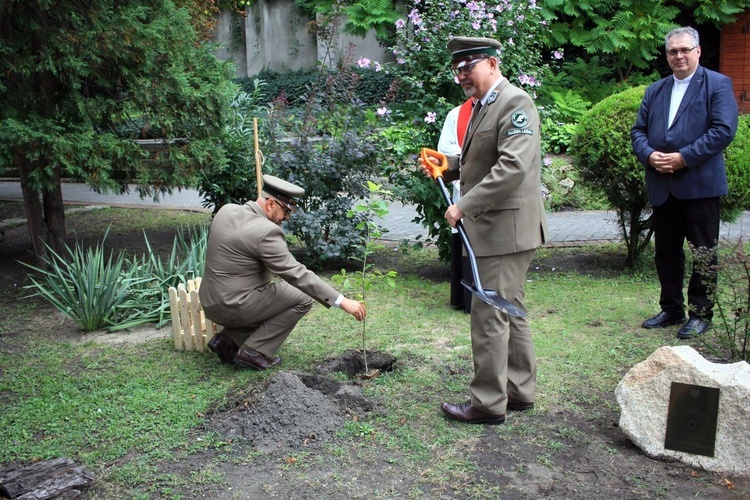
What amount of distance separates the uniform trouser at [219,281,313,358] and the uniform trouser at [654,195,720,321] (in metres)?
2.80

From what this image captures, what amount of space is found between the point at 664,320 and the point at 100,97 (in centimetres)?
535

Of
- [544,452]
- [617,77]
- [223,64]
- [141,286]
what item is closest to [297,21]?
[617,77]

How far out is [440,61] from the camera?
7.00 m

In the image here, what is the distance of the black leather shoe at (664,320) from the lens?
5957 millimetres

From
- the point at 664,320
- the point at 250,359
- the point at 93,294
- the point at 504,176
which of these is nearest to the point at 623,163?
the point at 664,320

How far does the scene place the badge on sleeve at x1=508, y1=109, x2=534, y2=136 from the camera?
159 inches

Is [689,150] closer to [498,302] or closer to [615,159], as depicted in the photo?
[615,159]

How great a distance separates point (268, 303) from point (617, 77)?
44.1ft

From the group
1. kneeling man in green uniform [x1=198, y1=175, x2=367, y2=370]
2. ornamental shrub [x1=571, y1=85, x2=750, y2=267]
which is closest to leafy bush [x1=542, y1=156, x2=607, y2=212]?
ornamental shrub [x1=571, y1=85, x2=750, y2=267]

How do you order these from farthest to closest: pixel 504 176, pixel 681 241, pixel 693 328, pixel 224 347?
pixel 681 241 → pixel 693 328 → pixel 224 347 → pixel 504 176

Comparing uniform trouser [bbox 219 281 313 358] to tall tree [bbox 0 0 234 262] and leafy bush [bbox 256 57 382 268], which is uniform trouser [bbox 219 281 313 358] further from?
tall tree [bbox 0 0 234 262]

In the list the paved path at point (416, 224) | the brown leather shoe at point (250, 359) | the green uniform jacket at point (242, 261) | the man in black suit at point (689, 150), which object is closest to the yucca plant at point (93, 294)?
the green uniform jacket at point (242, 261)

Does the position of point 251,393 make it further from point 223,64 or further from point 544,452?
point 223,64

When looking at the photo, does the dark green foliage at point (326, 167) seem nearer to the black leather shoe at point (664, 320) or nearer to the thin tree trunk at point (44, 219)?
the thin tree trunk at point (44, 219)
